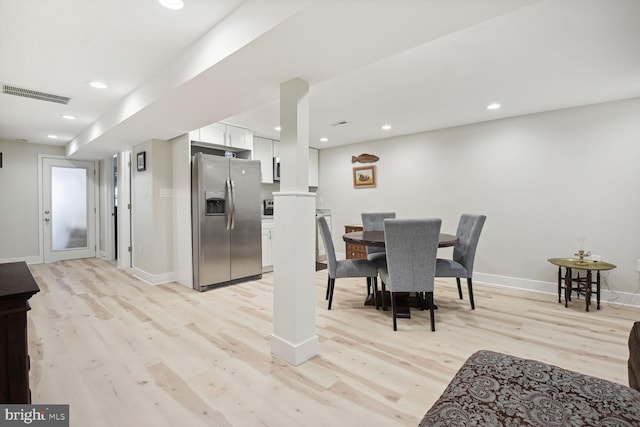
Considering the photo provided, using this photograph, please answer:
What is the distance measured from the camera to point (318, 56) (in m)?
1.87

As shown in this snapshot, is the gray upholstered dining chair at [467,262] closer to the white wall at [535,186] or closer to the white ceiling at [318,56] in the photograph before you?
the white wall at [535,186]

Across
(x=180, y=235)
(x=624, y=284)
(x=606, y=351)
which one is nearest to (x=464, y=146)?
(x=624, y=284)

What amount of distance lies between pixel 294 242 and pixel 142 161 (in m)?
3.53

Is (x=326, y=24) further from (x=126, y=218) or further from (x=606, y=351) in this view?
(x=126, y=218)

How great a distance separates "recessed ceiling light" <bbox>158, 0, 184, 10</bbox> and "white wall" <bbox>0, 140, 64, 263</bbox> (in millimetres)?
5844

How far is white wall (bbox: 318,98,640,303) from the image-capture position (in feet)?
11.0

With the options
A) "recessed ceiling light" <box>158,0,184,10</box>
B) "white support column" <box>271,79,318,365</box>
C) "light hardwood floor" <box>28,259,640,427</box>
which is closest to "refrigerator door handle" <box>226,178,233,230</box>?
"light hardwood floor" <box>28,259,640,427</box>

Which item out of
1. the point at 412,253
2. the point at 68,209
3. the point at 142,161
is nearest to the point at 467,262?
the point at 412,253

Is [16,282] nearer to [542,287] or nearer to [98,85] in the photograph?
[98,85]

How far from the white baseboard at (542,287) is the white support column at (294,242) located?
309 centimetres

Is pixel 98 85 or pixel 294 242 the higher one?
pixel 98 85

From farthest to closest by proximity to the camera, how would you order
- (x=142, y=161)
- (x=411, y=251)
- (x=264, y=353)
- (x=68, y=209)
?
1. (x=68, y=209)
2. (x=142, y=161)
3. (x=411, y=251)
4. (x=264, y=353)

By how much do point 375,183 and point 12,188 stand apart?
654 cm

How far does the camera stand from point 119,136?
414 centimetres
